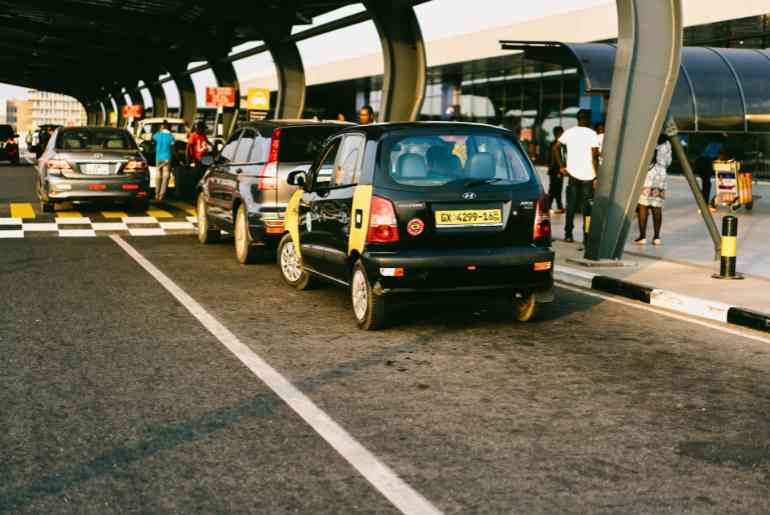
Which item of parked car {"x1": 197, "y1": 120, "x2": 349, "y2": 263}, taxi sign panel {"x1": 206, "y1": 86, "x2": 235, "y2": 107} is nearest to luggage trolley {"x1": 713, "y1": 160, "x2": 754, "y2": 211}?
parked car {"x1": 197, "y1": 120, "x2": 349, "y2": 263}

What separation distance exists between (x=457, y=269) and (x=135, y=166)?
39.7ft

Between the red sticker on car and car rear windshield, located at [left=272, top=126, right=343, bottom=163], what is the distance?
13.8 feet

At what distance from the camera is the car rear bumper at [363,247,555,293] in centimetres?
768

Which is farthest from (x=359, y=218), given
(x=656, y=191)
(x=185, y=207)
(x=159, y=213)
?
(x=185, y=207)

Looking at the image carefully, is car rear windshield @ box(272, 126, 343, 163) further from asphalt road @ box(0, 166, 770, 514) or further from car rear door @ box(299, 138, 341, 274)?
asphalt road @ box(0, 166, 770, 514)

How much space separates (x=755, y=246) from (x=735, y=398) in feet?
30.3

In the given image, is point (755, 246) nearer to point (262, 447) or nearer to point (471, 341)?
point (471, 341)

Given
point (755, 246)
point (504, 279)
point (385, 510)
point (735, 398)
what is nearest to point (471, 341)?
point (504, 279)

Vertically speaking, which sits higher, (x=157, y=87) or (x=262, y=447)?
(x=157, y=87)

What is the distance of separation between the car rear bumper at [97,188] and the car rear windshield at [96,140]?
0.77 meters

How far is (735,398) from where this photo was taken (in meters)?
6.03

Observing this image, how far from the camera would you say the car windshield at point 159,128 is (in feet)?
105

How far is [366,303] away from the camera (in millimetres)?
8008

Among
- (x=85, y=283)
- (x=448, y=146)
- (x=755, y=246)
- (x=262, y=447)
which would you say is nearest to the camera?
(x=262, y=447)
